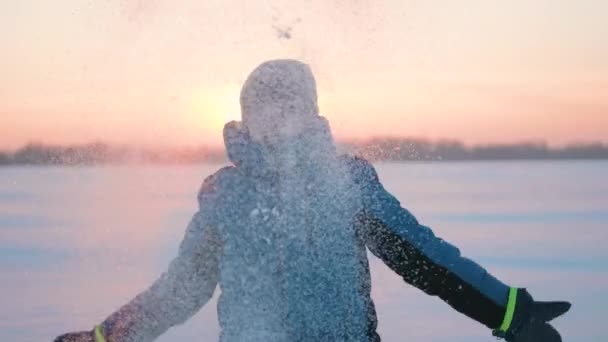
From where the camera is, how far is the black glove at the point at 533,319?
2.97m

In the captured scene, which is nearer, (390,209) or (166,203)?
(390,209)

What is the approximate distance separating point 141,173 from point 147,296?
24.3m

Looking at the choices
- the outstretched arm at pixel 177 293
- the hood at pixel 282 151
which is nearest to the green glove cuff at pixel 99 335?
the outstretched arm at pixel 177 293

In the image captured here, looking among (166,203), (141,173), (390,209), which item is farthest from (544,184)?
(390,209)

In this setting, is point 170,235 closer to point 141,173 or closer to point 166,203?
point 166,203

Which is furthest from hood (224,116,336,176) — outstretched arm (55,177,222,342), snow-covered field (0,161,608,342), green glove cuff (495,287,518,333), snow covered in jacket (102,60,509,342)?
snow-covered field (0,161,608,342)

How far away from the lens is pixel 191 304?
123 inches

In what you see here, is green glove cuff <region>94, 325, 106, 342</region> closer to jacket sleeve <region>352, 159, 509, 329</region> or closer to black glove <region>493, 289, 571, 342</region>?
jacket sleeve <region>352, 159, 509, 329</region>

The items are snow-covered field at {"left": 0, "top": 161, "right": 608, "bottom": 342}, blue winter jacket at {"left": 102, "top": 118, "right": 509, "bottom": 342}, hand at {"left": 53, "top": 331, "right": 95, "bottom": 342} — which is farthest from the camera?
snow-covered field at {"left": 0, "top": 161, "right": 608, "bottom": 342}

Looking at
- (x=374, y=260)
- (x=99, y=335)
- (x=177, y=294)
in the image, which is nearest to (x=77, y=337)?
→ (x=99, y=335)

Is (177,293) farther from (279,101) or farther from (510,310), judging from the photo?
(510,310)

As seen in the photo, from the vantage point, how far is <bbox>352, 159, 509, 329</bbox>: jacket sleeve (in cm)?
300

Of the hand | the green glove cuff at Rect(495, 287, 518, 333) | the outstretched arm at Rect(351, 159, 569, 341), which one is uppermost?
the outstretched arm at Rect(351, 159, 569, 341)

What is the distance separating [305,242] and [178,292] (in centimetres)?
37
